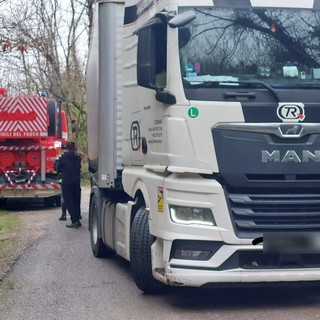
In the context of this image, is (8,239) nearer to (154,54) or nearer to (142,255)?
(142,255)

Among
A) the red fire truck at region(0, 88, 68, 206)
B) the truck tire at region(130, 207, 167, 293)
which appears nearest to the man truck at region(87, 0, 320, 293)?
the truck tire at region(130, 207, 167, 293)

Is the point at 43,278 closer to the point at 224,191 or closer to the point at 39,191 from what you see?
the point at 224,191

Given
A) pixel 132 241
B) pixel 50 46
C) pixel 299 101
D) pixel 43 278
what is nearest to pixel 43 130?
pixel 43 278

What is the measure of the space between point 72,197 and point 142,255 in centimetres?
795

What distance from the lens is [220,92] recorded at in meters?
7.84

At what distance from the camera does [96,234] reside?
12203mm

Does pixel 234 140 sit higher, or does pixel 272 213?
pixel 234 140

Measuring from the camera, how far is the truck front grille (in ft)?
25.5

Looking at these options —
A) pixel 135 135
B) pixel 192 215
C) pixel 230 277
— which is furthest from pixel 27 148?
pixel 230 277

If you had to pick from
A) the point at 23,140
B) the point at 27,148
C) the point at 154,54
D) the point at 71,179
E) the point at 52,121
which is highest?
the point at 154,54

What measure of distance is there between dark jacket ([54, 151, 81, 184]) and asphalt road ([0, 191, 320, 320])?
482 centimetres

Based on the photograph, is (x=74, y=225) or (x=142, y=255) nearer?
(x=142, y=255)

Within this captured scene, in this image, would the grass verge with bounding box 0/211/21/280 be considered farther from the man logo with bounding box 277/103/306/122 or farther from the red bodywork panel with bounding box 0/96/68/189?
the man logo with bounding box 277/103/306/122

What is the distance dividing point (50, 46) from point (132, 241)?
96.1 ft
